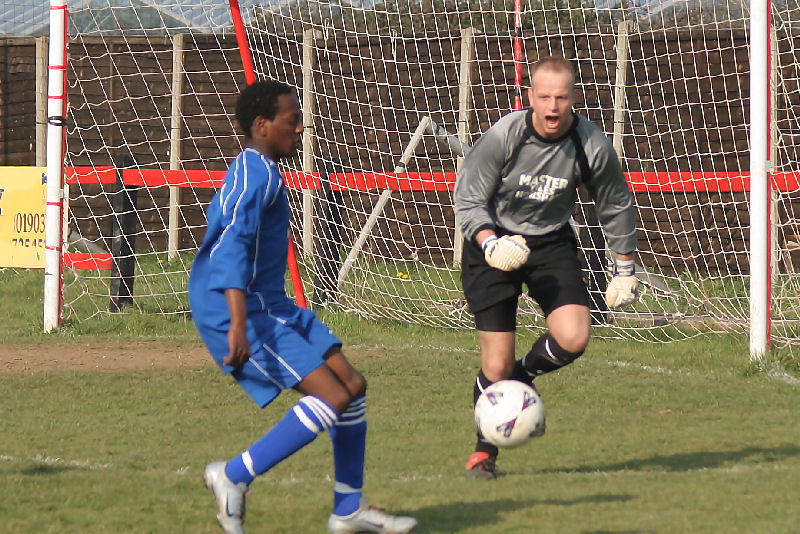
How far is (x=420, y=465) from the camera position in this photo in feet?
19.1

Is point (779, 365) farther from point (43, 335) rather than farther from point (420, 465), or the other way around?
point (43, 335)

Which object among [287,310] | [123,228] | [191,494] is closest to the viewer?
[287,310]

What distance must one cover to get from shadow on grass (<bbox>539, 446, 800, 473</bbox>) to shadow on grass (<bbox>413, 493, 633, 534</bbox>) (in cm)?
75

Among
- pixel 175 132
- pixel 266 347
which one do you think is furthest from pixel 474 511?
pixel 175 132

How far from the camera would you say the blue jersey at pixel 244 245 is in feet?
14.3

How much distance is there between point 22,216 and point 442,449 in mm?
6796

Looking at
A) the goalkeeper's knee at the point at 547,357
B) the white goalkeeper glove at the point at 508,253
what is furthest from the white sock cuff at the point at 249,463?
the goalkeeper's knee at the point at 547,357

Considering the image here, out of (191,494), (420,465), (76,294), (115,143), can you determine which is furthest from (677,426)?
(115,143)

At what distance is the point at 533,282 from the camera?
577cm

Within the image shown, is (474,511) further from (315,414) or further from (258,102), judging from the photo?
(258,102)

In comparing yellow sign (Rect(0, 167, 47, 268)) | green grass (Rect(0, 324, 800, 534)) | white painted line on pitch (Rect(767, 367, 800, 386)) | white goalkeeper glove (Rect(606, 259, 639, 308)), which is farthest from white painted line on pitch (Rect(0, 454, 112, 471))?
yellow sign (Rect(0, 167, 47, 268))

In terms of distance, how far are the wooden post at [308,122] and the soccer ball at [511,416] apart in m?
6.59

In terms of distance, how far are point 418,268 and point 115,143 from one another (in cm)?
611

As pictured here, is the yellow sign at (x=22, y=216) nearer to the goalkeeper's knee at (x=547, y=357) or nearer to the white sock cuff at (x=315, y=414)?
the goalkeeper's knee at (x=547, y=357)
